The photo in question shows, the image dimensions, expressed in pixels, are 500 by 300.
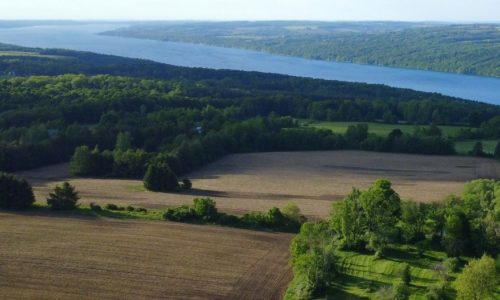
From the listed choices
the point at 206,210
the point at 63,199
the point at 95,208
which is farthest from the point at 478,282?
the point at 63,199

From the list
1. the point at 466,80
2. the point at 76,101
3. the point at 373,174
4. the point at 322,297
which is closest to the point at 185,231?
the point at 322,297

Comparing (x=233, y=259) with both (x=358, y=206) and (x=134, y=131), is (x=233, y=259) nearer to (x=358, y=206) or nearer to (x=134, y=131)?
(x=358, y=206)

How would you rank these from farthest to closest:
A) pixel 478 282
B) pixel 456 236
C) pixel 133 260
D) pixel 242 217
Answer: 1. pixel 242 217
2. pixel 456 236
3. pixel 133 260
4. pixel 478 282

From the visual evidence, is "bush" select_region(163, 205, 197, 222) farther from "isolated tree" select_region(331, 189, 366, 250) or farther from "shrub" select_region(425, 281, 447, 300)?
"shrub" select_region(425, 281, 447, 300)

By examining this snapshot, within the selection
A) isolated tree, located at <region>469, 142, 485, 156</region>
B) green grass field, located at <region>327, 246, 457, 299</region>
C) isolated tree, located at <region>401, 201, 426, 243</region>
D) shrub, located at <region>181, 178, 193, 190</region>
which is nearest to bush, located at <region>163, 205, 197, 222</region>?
shrub, located at <region>181, 178, 193, 190</region>

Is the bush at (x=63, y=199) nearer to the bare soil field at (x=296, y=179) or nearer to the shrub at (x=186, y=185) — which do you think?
the bare soil field at (x=296, y=179)

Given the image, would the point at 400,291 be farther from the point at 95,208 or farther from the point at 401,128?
Answer: the point at 401,128
